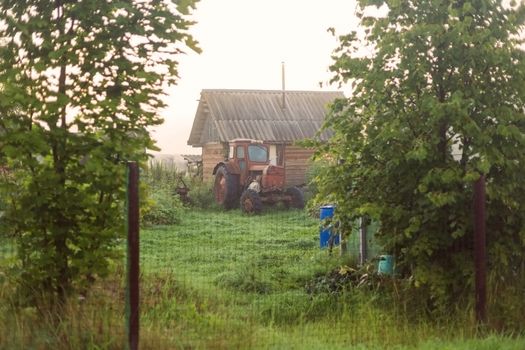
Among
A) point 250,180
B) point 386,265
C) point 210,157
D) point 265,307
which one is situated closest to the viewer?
point 265,307

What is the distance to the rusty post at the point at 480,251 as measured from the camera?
680 centimetres

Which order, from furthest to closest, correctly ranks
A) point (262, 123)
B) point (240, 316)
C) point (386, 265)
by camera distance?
point (262, 123) → point (386, 265) → point (240, 316)

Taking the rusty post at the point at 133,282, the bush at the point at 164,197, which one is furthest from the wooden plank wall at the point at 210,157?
the rusty post at the point at 133,282

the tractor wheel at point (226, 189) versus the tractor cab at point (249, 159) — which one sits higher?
the tractor cab at point (249, 159)

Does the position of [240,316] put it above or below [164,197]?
below

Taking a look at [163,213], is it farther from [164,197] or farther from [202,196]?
[202,196]

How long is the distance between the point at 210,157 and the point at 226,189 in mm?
7923

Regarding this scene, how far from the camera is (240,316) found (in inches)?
288

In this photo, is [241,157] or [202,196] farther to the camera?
[202,196]

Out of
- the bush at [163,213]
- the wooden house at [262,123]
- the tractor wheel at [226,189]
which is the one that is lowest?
the bush at [163,213]

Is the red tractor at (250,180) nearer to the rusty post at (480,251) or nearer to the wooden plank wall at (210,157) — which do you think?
the wooden plank wall at (210,157)

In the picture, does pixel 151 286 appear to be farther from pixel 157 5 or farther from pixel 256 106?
pixel 256 106

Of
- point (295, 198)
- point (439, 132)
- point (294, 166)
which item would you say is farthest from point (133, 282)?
point (294, 166)

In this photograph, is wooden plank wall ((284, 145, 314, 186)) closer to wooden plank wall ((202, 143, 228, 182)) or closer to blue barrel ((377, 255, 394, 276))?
wooden plank wall ((202, 143, 228, 182))
